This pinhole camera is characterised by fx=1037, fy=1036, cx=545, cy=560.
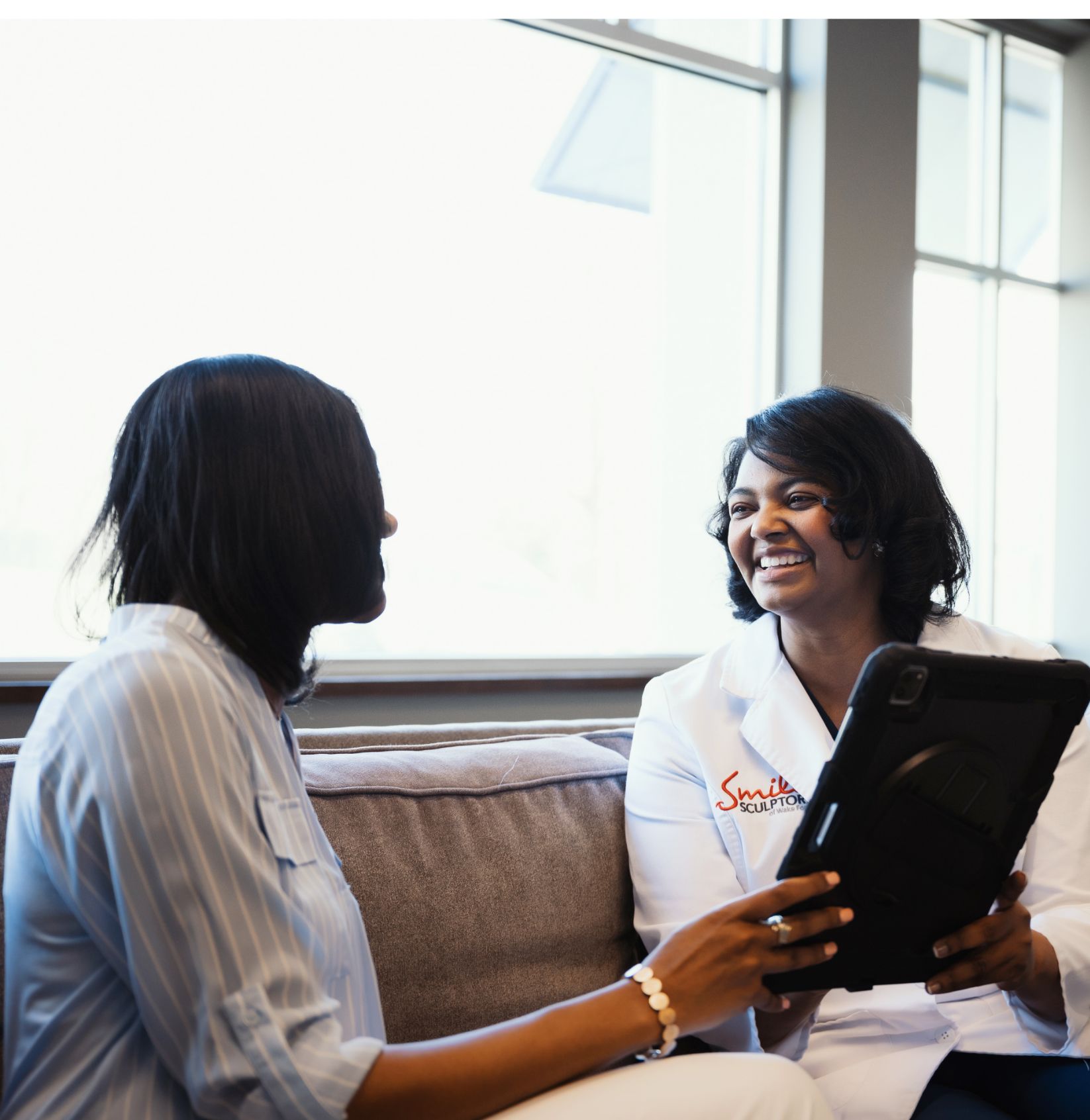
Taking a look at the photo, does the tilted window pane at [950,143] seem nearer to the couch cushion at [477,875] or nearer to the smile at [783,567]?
the smile at [783,567]

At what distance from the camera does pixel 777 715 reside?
1463mm

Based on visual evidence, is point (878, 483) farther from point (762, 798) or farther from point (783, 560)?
point (762, 798)

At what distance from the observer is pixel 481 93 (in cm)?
277

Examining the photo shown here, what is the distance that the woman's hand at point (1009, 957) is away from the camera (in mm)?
1044

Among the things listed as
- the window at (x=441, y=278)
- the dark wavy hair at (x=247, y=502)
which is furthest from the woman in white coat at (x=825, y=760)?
the window at (x=441, y=278)

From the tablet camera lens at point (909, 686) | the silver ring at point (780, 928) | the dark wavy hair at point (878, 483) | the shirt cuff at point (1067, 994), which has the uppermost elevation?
the dark wavy hair at point (878, 483)

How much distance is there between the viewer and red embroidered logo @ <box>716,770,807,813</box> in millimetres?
1396

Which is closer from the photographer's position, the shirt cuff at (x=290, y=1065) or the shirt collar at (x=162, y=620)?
the shirt cuff at (x=290, y=1065)

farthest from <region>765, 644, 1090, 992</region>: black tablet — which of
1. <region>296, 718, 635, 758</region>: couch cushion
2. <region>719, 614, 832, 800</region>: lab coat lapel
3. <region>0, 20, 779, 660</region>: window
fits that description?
<region>0, 20, 779, 660</region>: window

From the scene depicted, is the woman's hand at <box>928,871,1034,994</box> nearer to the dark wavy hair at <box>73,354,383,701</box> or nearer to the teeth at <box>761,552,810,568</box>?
the teeth at <box>761,552,810,568</box>

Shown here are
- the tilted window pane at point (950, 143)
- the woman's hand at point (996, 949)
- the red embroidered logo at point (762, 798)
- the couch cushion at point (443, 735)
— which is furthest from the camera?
the tilted window pane at point (950, 143)

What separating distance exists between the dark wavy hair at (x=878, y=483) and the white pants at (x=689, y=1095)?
2.61ft

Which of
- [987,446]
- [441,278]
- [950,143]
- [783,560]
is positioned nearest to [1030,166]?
[950,143]

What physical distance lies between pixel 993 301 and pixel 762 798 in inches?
113
